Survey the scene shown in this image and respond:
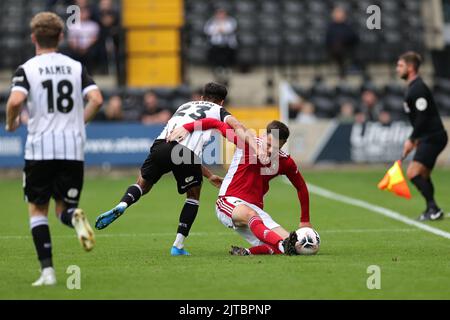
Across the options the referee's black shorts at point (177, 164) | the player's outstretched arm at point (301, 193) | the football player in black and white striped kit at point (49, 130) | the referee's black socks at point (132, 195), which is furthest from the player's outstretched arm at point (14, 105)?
the player's outstretched arm at point (301, 193)

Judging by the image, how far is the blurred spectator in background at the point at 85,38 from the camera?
24.8m

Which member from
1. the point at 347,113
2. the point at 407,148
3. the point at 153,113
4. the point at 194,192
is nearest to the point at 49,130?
the point at 194,192

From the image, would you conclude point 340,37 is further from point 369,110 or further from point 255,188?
point 255,188

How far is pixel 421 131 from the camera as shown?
47.0 ft

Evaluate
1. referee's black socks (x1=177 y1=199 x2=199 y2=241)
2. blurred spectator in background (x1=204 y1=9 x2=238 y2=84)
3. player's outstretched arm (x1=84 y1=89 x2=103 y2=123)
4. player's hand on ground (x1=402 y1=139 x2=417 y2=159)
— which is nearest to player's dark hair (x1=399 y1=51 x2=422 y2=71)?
player's hand on ground (x1=402 y1=139 x2=417 y2=159)

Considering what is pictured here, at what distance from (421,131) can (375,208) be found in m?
1.91

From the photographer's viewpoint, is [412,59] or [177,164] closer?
[177,164]

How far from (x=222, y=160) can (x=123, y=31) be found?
6.17m

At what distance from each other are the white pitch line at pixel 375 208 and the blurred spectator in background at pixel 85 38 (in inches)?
296

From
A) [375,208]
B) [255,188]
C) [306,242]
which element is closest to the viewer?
[306,242]

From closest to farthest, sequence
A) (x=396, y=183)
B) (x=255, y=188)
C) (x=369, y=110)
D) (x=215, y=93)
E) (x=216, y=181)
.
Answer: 1. (x=215, y=93)
2. (x=255, y=188)
3. (x=216, y=181)
4. (x=396, y=183)
5. (x=369, y=110)

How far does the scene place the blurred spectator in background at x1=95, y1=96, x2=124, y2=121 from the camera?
23.0 metres
